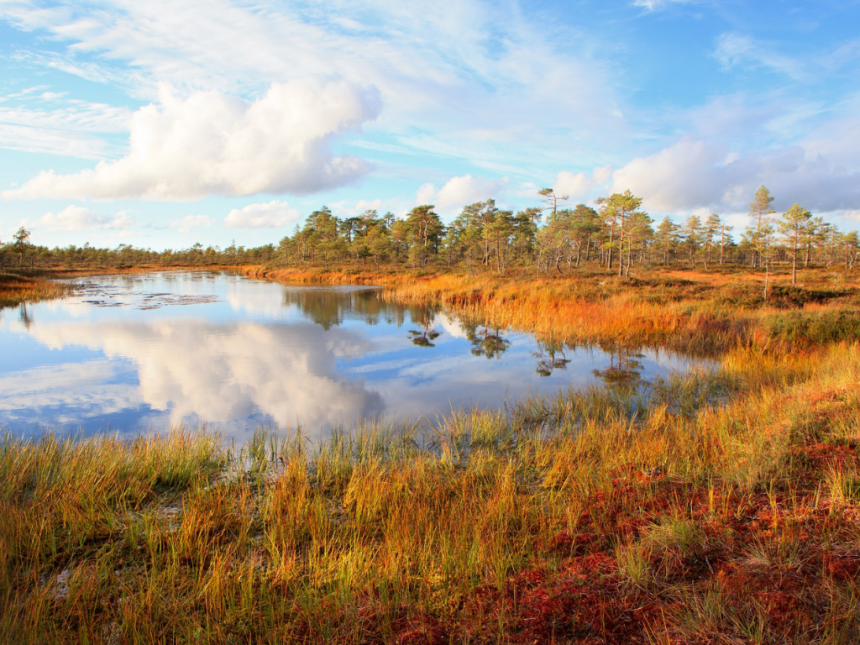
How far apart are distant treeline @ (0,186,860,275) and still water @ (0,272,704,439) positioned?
1039 inches

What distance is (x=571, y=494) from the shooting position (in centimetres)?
421

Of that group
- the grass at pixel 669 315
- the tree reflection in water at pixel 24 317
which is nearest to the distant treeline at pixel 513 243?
the grass at pixel 669 315

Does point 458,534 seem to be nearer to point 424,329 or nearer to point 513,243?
point 424,329

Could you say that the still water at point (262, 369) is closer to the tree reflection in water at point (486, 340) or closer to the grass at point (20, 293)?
the tree reflection in water at point (486, 340)

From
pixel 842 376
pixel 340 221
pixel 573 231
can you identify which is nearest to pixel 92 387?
pixel 842 376

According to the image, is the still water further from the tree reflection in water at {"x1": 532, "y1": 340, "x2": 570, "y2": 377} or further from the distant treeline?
the distant treeline

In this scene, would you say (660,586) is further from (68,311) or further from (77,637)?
(68,311)

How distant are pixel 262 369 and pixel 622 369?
876cm

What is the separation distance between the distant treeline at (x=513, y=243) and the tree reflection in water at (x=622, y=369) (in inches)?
1033

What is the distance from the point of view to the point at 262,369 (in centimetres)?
1114

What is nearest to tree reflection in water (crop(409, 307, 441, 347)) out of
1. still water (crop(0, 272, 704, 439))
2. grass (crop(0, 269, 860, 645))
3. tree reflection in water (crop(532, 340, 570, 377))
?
still water (crop(0, 272, 704, 439))

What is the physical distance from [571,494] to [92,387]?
32.7ft

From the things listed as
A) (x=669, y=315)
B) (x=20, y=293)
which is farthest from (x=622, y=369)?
(x=20, y=293)

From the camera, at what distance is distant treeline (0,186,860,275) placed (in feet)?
141
